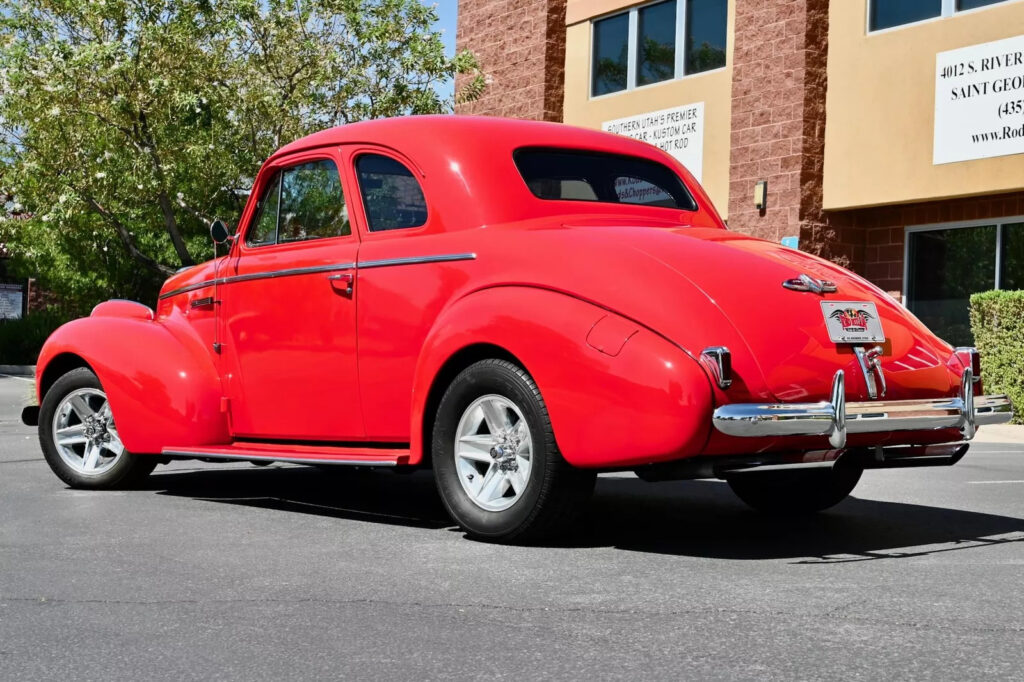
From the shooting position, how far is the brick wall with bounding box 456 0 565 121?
22.3 metres

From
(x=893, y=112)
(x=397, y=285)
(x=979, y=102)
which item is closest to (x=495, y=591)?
(x=397, y=285)

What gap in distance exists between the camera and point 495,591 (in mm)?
4770

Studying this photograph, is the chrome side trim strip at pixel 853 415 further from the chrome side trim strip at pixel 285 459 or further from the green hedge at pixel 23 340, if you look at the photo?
the green hedge at pixel 23 340

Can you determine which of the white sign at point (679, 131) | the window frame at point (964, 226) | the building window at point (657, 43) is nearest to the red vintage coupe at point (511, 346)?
the window frame at point (964, 226)

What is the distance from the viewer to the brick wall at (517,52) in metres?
22.3

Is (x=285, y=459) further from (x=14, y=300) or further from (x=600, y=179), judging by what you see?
(x=14, y=300)

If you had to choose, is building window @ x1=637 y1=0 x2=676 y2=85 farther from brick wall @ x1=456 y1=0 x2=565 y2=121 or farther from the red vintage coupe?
the red vintage coupe

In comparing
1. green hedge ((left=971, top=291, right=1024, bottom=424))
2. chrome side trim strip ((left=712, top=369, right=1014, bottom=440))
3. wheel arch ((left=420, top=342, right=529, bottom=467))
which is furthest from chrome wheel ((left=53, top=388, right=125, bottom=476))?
green hedge ((left=971, top=291, right=1024, bottom=424))

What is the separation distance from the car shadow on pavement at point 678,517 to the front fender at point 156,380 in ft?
1.62

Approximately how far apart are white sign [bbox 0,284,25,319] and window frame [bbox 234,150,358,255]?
3346cm

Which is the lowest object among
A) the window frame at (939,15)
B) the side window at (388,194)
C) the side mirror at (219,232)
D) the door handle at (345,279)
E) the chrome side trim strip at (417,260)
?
the door handle at (345,279)

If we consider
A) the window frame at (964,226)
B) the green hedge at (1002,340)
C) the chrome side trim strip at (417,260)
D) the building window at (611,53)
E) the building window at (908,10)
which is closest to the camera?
the chrome side trim strip at (417,260)

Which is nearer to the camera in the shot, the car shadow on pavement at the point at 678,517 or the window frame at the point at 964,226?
the car shadow on pavement at the point at 678,517

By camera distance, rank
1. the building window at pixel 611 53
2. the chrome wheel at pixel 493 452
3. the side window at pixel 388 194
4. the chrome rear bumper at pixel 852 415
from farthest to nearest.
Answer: the building window at pixel 611 53
the side window at pixel 388 194
the chrome wheel at pixel 493 452
the chrome rear bumper at pixel 852 415
